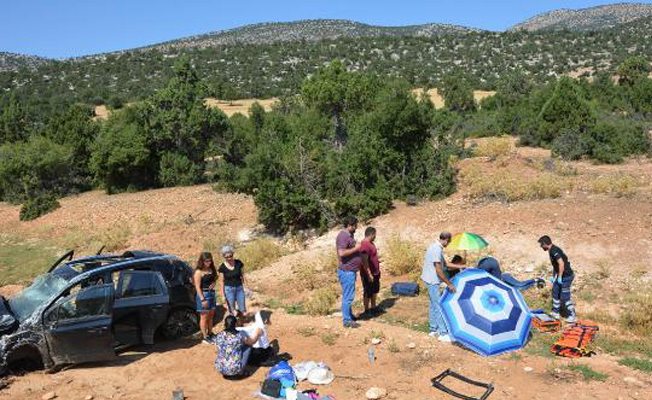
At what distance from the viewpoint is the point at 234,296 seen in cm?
845

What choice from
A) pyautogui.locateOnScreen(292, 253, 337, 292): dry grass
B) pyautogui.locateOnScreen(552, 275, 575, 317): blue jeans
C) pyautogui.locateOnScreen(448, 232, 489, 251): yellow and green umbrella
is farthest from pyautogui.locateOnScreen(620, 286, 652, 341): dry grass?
pyautogui.locateOnScreen(292, 253, 337, 292): dry grass

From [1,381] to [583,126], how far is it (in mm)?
22175

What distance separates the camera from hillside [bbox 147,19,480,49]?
293 ft

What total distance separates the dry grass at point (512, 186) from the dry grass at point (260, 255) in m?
5.74

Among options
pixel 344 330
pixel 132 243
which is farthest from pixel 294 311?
pixel 132 243

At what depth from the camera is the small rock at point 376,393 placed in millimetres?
6402

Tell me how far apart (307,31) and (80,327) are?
91611 millimetres

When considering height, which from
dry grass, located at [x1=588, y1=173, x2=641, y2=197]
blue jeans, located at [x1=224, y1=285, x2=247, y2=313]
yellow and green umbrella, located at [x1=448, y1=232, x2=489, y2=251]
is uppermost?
yellow and green umbrella, located at [x1=448, y1=232, x2=489, y2=251]

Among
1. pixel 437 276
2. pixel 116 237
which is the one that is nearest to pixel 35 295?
pixel 437 276

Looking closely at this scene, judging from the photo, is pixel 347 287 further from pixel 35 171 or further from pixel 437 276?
pixel 35 171

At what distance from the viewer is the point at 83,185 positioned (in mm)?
27125

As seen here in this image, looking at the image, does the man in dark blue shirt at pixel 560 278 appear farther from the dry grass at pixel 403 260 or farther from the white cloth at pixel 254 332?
the white cloth at pixel 254 332

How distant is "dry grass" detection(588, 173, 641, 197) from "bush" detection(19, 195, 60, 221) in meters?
20.1

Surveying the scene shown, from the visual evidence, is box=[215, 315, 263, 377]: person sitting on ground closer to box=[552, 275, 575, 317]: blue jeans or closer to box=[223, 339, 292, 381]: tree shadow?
box=[223, 339, 292, 381]: tree shadow
